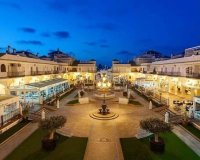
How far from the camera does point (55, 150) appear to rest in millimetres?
13273

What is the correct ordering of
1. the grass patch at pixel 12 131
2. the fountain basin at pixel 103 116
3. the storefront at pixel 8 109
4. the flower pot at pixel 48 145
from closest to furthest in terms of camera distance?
the flower pot at pixel 48 145 < the grass patch at pixel 12 131 < the storefront at pixel 8 109 < the fountain basin at pixel 103 116

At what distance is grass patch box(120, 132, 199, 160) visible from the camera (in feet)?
40.2

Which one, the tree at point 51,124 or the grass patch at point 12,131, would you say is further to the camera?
the grass patch at point 12,131

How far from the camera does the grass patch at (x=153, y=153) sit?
12242 mm

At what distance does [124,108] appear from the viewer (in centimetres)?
2647

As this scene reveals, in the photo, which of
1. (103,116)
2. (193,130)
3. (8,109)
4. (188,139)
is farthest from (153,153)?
(8,109)

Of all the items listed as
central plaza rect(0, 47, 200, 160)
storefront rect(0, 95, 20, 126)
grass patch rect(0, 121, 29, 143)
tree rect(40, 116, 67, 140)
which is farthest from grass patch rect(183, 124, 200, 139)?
storefront rect(0, 95, 20, 126)

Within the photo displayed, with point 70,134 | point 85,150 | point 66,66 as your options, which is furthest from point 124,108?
point 66,66

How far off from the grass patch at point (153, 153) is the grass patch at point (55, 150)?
119 inches

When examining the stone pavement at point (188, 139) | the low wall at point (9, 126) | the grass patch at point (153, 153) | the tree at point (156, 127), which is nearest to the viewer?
the grass patch at point (153, 153)

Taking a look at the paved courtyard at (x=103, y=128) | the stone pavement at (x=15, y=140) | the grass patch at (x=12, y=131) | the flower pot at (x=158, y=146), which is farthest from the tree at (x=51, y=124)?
the flower pot at (x=158, y=146)

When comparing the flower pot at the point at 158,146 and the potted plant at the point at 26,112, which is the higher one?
the potted plant at the point at 26,112

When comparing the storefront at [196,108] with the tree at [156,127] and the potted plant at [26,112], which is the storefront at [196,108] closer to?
the tree at [156,127]

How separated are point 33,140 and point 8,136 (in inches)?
95.4
